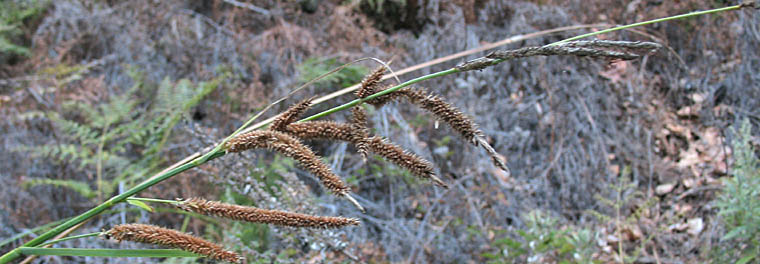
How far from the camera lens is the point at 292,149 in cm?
99

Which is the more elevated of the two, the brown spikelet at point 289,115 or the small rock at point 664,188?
the brown spikelet at point 289,115

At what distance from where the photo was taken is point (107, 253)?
1046 mm

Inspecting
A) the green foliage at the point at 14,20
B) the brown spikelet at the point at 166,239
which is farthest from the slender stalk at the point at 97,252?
the green foliage at the point at 14,20

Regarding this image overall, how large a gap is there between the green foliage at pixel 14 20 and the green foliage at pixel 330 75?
245 cm

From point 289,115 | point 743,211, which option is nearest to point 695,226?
point 743,211

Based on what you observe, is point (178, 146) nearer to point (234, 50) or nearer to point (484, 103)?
point (234, 50)

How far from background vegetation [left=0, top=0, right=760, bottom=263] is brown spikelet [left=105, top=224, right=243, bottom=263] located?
1.15 m

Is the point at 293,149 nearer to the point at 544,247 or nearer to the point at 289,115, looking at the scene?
the point at 289,115

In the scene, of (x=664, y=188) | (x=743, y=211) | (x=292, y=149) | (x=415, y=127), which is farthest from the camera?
(x=415, y=127)

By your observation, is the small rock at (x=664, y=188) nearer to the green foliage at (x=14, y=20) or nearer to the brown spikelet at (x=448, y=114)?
the brown spikelet at (x=448, y=114)

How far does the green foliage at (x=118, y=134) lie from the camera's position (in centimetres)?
333

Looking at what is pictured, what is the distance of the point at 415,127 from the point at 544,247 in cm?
146

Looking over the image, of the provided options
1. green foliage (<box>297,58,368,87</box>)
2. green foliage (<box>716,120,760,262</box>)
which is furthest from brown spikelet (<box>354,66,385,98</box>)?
green foliage (<box>297,58,368,87</box>)

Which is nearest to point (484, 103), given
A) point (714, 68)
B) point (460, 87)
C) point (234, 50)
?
point (460, 87)
